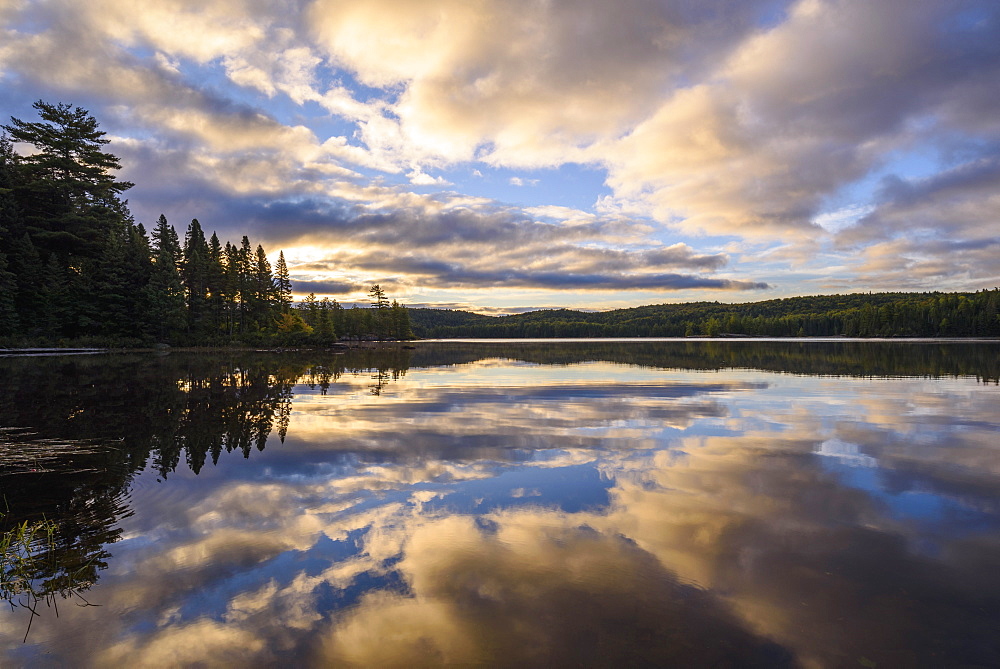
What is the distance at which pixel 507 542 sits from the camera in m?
7.08

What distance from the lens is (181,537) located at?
732 cm

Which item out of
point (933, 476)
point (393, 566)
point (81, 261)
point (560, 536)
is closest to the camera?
point (393, 566)

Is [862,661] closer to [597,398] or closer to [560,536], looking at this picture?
[560,536]

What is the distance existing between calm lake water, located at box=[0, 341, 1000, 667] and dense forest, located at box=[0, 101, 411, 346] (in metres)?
56.6

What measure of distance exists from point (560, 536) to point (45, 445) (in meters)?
12.8

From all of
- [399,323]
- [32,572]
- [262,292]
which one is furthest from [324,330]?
[32,572]

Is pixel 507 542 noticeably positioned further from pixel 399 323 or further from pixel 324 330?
pixel 399 323

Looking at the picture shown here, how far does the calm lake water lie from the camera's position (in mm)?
4879

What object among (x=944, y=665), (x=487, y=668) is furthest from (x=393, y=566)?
(x=944, y=665)

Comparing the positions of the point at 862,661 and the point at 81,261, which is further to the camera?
the point at 81,261

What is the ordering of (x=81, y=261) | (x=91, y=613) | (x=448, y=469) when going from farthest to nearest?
(x=81, y=261) < (x=448, y=469) < (x=91, y=613)

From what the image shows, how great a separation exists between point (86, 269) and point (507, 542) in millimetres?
79704

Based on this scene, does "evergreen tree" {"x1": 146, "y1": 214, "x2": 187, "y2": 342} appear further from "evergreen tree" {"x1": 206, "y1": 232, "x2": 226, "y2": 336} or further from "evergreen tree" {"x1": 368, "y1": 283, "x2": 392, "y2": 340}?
"evergreen tree" {"x1": 368, "y1": 283, "x2": 392, "y2": 340}

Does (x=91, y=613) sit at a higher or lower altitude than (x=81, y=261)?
lower
